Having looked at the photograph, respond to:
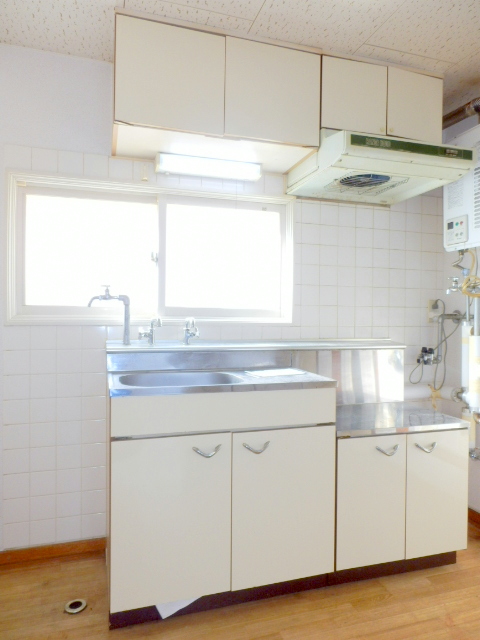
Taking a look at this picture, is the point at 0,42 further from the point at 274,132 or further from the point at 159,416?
Answer: the point at 159,416

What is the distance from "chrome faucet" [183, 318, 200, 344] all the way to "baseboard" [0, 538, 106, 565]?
3.71ft

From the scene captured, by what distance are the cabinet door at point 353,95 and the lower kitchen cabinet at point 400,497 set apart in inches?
59.5

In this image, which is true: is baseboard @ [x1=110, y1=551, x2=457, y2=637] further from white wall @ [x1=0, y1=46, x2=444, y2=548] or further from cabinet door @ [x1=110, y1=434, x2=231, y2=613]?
white wall @ [x1=0, y1=46, x2=444, y2=548]

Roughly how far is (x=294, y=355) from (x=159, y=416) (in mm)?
959

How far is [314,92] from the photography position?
211 centimetres

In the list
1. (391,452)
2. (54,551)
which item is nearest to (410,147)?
(391,452)

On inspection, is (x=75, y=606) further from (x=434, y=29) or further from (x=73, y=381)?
(x=434, y=29)

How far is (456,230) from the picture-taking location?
2.46 meters

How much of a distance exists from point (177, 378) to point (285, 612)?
3.65 feet

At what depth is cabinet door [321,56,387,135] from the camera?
213cm

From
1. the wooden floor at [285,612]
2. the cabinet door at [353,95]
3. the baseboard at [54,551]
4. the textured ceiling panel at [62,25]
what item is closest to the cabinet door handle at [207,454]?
the wooden floor at [285,612]

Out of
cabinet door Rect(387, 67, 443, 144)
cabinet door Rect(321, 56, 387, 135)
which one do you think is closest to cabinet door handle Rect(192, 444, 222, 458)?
cabinet door Rect(321, 56, 387, 135)

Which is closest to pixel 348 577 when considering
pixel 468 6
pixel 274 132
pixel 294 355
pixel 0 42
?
pixel 294 355

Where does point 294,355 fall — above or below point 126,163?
below
